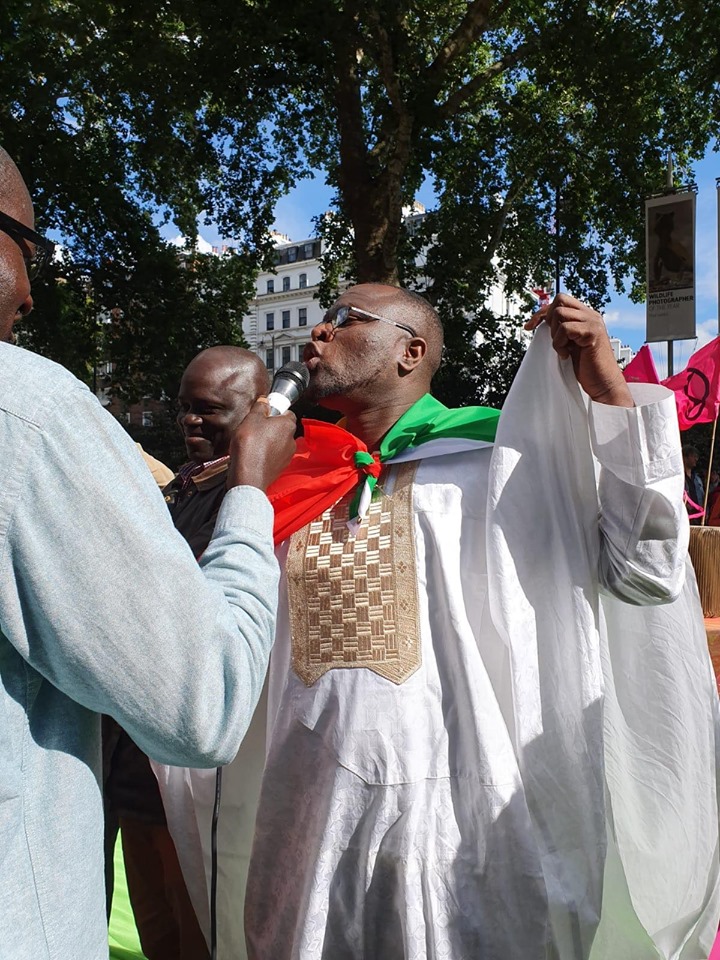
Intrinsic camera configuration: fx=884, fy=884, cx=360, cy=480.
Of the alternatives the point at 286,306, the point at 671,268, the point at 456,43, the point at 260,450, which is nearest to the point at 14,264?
the point at 260,450

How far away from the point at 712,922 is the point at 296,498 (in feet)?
5.12

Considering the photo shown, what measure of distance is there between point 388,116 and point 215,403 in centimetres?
1072

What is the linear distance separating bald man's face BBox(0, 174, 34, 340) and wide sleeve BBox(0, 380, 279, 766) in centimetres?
22

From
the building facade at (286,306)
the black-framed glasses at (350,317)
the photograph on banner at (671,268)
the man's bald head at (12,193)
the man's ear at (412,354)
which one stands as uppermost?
the building facade at (286,306)

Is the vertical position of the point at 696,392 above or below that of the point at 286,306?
below

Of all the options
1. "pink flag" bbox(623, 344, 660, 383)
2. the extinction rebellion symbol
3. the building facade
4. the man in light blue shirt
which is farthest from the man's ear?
the building facade

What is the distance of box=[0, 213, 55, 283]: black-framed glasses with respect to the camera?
3.69 feet

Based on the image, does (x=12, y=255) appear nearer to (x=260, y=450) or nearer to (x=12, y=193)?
(x=12, y=193)

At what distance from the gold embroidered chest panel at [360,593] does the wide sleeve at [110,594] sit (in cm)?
120

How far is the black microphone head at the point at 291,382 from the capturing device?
83.7 inches

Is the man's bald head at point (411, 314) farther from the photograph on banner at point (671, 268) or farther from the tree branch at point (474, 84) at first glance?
the tree branch at point (474, 84)

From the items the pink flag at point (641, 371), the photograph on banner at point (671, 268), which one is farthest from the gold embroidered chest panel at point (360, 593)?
the photograph on banner at point (671, 268)

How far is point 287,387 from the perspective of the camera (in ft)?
6.98

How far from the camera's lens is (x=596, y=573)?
7.39 feet
